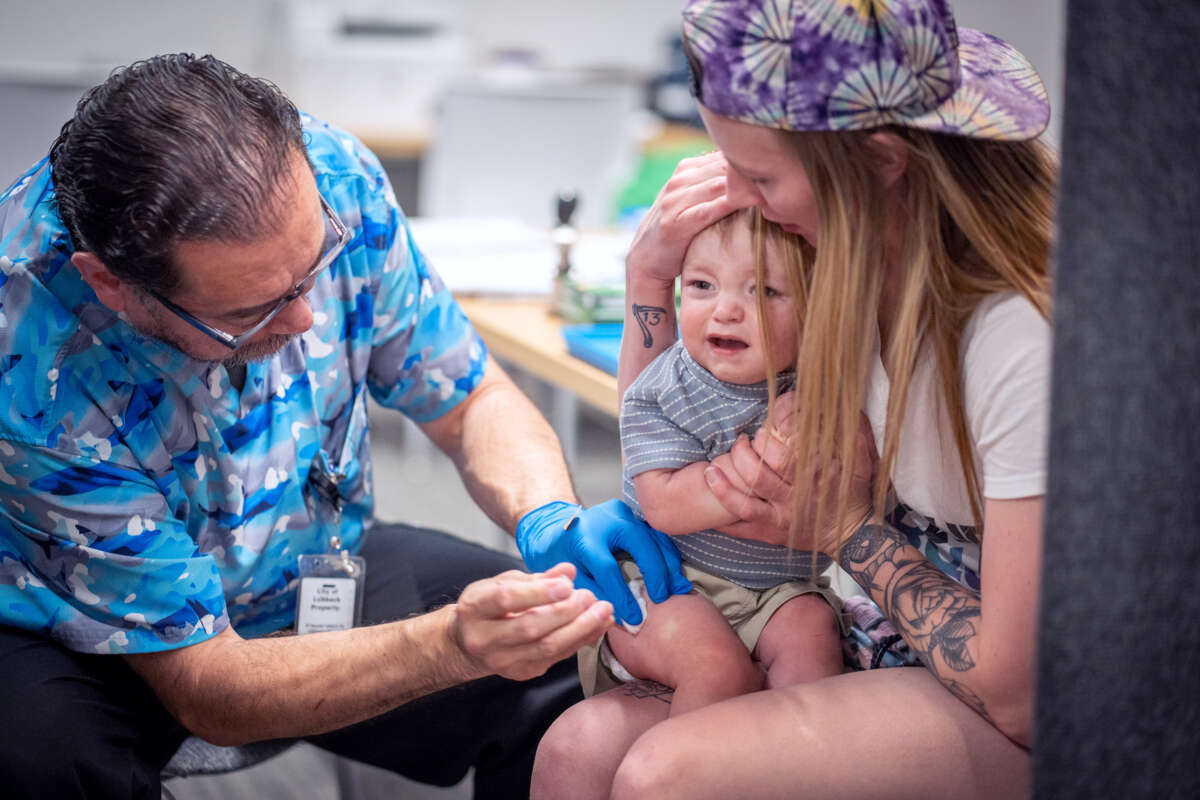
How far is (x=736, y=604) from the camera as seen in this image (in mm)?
1186

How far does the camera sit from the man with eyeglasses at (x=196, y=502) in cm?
108

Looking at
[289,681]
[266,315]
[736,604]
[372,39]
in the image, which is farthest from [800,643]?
[372,39]

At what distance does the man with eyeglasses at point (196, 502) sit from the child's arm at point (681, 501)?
58 mm

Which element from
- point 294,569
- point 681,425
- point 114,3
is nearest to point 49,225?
point 294,569

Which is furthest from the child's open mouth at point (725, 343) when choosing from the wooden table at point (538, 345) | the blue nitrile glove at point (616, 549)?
the wooden table at point (538, 345)

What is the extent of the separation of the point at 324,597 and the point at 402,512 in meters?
1.73

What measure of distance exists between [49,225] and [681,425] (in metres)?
0.67

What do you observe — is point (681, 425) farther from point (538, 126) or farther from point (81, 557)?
point (538, 126)

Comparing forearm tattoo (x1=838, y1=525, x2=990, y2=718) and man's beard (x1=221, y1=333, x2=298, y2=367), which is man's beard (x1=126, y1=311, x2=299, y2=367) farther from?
forearm tattoo (x1=838, y1=525, x2=990, y2=718)

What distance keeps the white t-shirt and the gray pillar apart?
19 cm

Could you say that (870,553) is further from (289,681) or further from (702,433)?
(289,681)

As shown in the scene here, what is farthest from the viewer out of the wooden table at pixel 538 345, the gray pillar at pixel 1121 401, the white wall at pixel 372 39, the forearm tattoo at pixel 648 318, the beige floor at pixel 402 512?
the white wall at pixel 372 39

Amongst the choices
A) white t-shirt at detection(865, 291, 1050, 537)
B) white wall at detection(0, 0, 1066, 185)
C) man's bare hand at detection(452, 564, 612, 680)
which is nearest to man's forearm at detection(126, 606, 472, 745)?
man's bare hand at detection(452, 564, 612, 680)

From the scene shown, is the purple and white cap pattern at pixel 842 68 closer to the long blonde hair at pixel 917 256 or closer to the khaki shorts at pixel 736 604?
the long blonde hair at pixel 917 256
